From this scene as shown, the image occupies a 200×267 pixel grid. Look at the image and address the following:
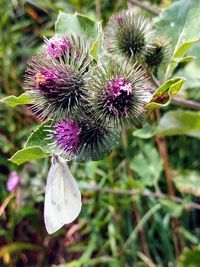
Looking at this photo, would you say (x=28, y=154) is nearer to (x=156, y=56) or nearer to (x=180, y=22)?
(x=156, y=56)

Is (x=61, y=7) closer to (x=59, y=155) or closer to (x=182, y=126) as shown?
(x=182, y=126)

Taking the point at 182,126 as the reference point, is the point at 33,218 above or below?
below

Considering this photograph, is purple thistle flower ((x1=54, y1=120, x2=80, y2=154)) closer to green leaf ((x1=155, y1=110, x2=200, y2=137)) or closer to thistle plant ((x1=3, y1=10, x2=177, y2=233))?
thistle plant ((x1=3, y1=10, x2=177, y2=233))

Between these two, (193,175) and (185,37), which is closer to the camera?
(185,37)

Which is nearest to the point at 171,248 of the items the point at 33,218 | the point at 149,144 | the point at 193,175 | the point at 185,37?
the point at 193,175

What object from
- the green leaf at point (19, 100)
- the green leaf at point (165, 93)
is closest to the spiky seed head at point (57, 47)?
the green leaf at point (19, 100)

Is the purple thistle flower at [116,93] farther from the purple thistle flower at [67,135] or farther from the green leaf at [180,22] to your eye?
the green leaf at [180,22]
